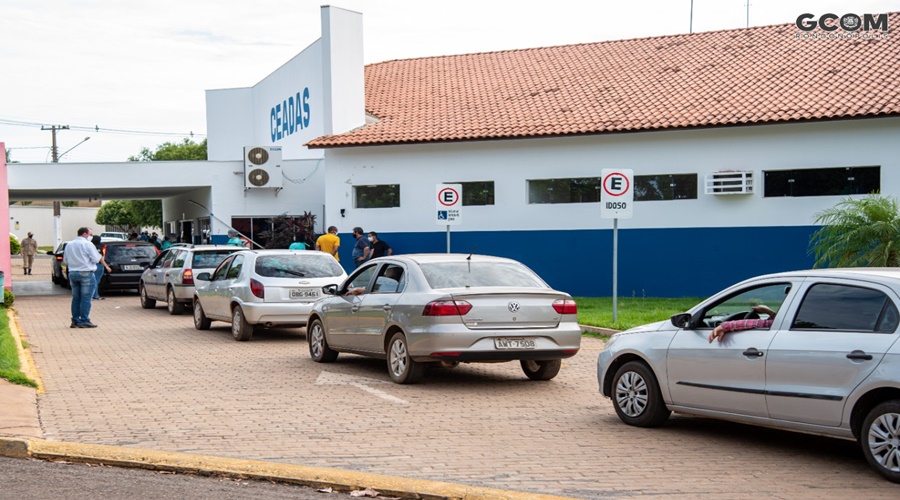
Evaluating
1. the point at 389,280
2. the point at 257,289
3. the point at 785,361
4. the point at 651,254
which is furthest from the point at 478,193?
the point at 785,361

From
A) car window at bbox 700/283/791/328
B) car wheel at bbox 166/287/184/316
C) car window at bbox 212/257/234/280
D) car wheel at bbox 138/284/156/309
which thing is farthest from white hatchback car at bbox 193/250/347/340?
car window at bbox 700/283/791/328

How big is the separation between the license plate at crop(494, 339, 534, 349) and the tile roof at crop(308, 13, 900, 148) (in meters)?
14.4

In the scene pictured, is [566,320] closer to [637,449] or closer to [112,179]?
[637,449]

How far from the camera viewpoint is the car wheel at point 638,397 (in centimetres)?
908

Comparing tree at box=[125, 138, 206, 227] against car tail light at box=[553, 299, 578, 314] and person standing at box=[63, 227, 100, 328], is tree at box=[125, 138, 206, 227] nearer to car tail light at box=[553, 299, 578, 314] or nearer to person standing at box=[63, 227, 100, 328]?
A: person standing at box=[63, 227, 100, 328]

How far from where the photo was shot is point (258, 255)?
16781 mm

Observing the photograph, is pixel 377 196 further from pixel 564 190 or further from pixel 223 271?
pixel 223 271

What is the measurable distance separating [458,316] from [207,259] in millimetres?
12485

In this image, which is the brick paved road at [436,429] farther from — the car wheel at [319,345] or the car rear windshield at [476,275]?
the car rear windshield at [476,275]

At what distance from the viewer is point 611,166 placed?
2564cm

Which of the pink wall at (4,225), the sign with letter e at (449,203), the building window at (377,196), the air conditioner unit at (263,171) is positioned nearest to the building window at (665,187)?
the building window at (377,196)

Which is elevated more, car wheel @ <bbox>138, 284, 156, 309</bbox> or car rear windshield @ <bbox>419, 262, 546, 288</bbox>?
car rear windshield @ <bbox>419, 262, 546, 288</bbox>

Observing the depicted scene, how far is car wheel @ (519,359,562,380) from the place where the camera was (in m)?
12.1

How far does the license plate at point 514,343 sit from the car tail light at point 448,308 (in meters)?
0.49
